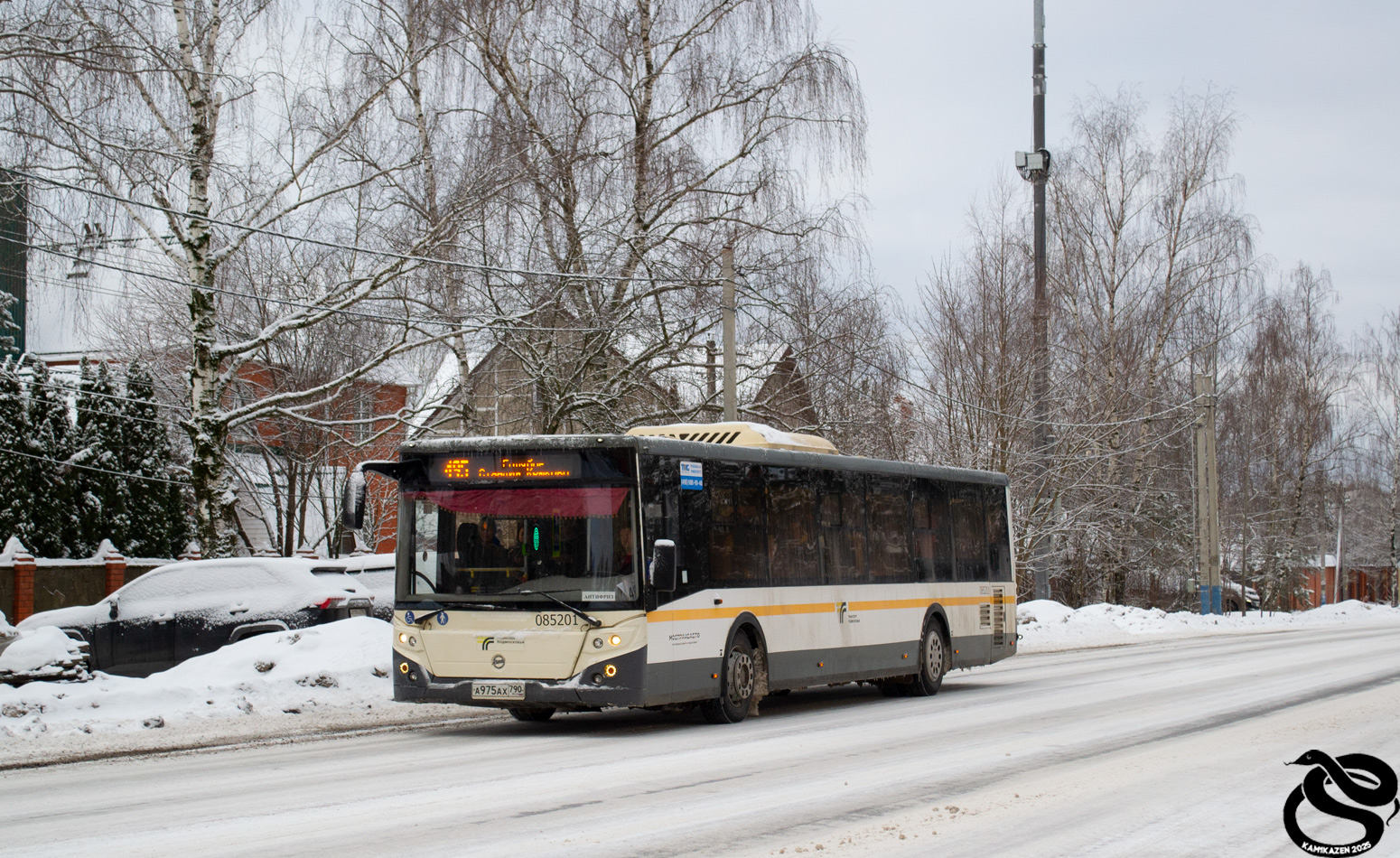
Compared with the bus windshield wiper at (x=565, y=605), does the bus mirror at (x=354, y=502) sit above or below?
above

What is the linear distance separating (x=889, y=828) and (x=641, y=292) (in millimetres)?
18189

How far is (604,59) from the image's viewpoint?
2570 cm

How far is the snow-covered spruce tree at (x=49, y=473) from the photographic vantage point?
32.7 metres

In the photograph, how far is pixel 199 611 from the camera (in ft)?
60.6

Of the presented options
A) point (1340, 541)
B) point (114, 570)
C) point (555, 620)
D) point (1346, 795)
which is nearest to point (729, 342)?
point (555, 620)

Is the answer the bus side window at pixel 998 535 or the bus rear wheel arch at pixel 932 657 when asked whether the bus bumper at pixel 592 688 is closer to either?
the bus rear wheel arch at pixel 932 657

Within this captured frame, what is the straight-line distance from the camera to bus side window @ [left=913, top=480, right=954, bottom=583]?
17625 mm

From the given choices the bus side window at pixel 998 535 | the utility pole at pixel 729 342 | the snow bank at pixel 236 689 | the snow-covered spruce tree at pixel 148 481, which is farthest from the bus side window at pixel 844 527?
the snow-covered spruce tree at pixel 148 481

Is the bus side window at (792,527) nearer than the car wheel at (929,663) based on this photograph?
Yes

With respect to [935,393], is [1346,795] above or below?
below

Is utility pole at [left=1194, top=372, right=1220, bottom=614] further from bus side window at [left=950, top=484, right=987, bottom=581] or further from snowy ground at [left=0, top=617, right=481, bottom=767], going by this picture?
snowy ground at [left=0, top=617, right=481, bottom=767]

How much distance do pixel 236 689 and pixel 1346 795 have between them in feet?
35.2

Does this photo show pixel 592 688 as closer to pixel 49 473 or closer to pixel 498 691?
pixel 498 691

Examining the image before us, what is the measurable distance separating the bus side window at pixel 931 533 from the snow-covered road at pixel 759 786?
7.96ft
